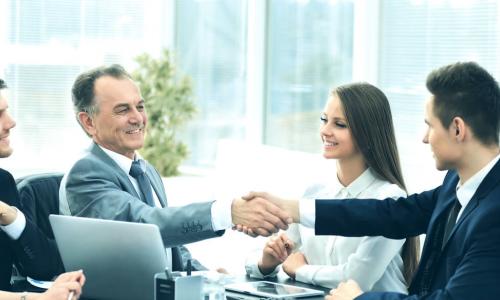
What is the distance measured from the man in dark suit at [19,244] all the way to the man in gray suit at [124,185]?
5.7 inches

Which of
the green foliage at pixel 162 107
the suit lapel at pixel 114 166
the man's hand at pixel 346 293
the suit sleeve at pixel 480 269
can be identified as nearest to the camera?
the suit sleeve at pixel 480 269

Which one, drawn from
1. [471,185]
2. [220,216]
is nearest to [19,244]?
[220,216]

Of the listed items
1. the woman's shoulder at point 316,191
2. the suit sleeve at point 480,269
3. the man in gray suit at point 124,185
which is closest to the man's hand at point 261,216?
the man in gray suit at point 124,185

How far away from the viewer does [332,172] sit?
3.36m

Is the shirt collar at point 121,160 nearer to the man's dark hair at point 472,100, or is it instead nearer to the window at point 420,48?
Answer: the man's dark hair at point 472,100

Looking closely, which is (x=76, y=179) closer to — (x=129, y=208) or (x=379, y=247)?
(x=129, y=208)

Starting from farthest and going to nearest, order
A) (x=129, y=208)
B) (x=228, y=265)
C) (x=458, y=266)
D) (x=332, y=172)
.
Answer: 1. (x=228, y=265)
2. (x=332, y=172)
3. (x=129, y=208)
4. (x=458, y=266)

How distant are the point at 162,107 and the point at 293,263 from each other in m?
2.91

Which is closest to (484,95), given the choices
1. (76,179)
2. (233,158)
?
(76,179)

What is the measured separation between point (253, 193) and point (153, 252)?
24.9 inches

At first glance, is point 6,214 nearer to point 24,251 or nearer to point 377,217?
point 24,251

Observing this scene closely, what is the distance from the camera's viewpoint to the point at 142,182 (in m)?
3.00

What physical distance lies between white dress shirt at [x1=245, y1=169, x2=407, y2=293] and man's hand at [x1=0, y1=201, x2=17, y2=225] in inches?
30.9

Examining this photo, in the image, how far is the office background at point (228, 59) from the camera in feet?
15.4
